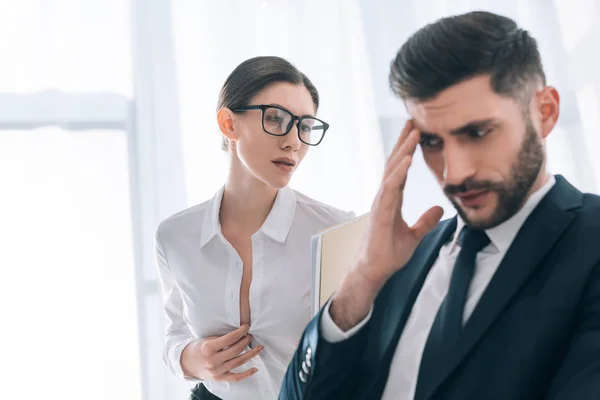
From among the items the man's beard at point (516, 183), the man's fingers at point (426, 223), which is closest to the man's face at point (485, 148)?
the man's beard at point (516, 183)

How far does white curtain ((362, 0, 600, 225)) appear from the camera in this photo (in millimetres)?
2600

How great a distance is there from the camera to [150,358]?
2566 mm

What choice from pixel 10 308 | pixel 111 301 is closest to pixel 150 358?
pixel 111 301

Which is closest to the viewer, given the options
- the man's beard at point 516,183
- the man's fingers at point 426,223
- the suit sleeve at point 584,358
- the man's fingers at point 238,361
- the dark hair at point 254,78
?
the suit sleeve at point 584,358

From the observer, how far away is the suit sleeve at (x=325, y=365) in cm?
100

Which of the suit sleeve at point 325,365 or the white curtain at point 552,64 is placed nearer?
the suit sleeve at point 325,365

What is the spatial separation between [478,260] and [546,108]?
0.88 ft

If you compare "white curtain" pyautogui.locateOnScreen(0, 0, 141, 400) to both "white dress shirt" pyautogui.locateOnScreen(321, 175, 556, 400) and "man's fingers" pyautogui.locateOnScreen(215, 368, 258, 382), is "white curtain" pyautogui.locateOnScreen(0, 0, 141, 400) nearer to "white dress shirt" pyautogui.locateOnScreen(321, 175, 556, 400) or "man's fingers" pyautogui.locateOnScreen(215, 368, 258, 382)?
"man's fingers" pyautogui.locateOnScreen(215, 368, 258, 382)

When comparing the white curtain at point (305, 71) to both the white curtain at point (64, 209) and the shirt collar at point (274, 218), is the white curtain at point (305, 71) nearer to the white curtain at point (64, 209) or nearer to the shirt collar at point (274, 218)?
the white curtain at point (64, 209)

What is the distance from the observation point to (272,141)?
152 cm

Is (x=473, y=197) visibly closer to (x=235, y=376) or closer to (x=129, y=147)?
(x=235, y=376)

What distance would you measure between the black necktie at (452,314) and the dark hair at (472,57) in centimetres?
25

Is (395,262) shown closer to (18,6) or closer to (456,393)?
(456,393)

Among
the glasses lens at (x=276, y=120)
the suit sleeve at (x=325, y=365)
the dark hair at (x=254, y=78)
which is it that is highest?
the dark hair at (x=254, y=78)
